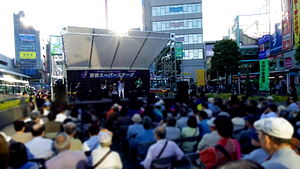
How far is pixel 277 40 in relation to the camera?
97.2 ft

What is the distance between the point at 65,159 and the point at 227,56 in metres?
30.0

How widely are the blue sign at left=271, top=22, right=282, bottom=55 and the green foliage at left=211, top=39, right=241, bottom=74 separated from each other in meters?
4.44

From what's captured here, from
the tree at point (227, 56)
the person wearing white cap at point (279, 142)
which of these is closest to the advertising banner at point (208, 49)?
the tree at point (227, 56)

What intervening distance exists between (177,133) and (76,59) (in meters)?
12.6

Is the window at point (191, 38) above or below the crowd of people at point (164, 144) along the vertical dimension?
above

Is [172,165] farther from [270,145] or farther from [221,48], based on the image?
[221,48]

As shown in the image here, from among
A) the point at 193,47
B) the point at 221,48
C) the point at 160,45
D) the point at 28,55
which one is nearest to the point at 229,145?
the point at 160,45

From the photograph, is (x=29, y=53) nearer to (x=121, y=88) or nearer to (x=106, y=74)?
(x=106, y=74)

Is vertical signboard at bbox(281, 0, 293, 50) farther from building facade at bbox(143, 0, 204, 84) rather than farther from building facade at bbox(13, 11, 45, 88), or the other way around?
building facade at bbox(13, 11, 45, 88)

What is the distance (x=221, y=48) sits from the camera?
31.3 m

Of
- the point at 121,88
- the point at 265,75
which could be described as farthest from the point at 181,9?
the point at 121,88

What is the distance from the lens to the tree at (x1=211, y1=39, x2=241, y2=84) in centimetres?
3086

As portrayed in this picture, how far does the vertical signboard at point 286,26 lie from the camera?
2506cm

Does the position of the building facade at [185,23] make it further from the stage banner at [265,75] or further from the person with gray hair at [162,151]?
the person with gray hair at [162,151]
